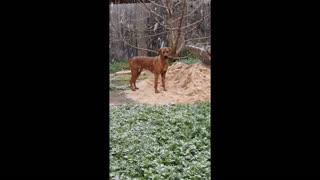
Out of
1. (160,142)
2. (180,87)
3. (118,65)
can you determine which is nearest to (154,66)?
(180,87)

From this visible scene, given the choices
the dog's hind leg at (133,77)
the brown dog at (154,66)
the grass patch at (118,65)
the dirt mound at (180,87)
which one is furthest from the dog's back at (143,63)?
the grass patch at (118,65)

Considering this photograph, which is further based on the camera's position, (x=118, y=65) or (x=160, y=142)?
(x=118, y=65)

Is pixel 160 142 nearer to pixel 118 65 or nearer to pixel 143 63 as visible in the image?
pixel 143 63

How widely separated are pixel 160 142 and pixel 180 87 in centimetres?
418

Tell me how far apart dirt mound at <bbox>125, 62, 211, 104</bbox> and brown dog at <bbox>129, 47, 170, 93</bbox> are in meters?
0.23

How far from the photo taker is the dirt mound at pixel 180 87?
779 centimetres

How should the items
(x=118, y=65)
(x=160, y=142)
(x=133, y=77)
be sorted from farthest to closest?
(x=118, y=65) < (x=133, y=77) < (x=160, y=142)

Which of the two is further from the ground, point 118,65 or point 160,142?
point 118,65

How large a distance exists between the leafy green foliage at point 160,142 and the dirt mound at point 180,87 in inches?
37.1

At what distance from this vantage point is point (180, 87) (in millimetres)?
8672
